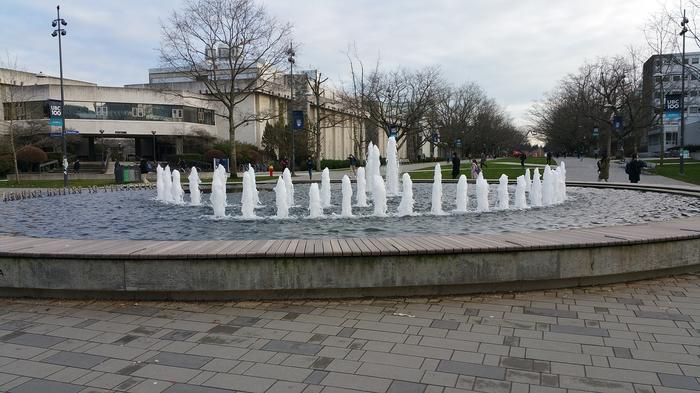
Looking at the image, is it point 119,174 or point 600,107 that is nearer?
point 119,174

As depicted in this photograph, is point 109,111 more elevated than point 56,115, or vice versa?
point 109,111

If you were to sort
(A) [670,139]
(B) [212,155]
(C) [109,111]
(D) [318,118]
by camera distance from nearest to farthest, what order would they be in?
(D) [318,118] < (B) [212,155] < (C) [109,111] < (A) [670,139]

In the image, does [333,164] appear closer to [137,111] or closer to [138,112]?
[138,112]

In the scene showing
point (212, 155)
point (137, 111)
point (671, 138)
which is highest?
point (137, 111)

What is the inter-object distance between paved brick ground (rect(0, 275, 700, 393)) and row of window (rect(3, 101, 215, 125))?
60.6 m

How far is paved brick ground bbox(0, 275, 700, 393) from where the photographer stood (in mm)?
3492

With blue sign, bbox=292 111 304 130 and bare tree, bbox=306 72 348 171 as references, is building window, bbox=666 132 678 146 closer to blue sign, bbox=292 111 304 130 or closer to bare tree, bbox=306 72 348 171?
bare tree, bbox=306 72 348 171

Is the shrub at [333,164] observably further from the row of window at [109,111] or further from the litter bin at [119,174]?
the litter bin at [119,174]

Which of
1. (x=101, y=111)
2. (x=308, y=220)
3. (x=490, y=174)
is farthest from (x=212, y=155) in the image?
(x=308, y=220)

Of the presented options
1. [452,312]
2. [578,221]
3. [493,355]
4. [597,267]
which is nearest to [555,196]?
[578,221]

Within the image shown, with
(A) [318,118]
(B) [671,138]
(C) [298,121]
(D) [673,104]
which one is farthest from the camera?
(B) [671,138]

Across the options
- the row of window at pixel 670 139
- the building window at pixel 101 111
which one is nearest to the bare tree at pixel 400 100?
the building window at pixel 101 111

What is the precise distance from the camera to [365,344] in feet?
13.8

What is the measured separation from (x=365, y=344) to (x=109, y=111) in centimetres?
6362
